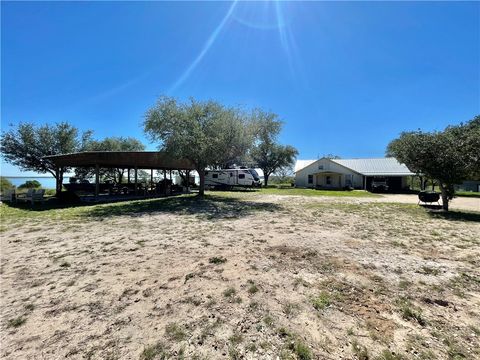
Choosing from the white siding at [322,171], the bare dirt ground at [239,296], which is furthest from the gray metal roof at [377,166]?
the bare dirt ground at [239,296]

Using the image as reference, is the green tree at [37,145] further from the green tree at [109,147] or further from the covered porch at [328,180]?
the covered porch at [328,180]

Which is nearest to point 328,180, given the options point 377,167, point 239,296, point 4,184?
point 377,167

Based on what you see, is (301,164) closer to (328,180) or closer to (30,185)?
(328,180)

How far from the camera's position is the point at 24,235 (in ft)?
23.0

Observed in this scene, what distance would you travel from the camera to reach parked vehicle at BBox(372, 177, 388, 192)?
28.6 m

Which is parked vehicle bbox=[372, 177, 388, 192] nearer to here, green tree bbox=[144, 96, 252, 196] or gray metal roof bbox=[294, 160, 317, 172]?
gray metal roof bbox=[294, 160, 317, 172]

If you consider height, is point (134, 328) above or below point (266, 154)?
below

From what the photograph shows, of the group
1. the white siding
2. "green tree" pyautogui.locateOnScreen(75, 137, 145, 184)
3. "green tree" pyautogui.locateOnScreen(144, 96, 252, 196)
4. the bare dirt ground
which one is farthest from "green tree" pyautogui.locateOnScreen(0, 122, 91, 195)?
the white siding

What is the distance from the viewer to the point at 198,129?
14.6 meters

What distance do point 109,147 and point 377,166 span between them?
32.4 m

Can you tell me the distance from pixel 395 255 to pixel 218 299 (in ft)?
12.9

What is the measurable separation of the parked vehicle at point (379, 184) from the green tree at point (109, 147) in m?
27.7

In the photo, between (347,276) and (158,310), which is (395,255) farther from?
(158,310)

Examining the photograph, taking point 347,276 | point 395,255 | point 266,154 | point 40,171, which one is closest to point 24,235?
point 347,276
